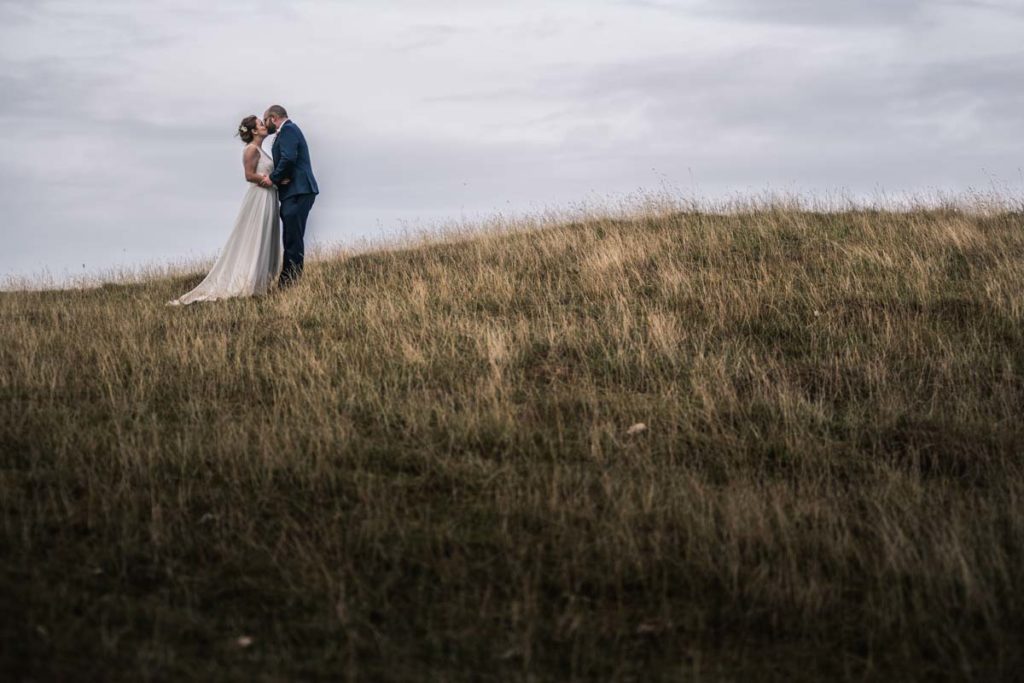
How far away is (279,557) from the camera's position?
5.55 metres

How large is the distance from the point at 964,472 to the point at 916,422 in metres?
0.78

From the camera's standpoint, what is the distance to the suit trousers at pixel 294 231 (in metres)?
14.8

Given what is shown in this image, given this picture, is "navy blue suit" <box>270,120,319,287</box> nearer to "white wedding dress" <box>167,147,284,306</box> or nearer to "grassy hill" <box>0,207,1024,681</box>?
"white wedding dress" <box>167,147,284,306</box>

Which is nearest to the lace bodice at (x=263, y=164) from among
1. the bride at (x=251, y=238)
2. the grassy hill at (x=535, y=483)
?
the bride at (x=251, y=238)

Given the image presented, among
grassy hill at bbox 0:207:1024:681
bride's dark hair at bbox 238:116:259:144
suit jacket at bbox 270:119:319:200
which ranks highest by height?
bride's dark hair at bbox 238:116:259:144

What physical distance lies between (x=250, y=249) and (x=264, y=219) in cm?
49

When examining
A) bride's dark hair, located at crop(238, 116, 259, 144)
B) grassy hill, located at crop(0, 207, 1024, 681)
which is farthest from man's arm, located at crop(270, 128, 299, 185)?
grassy hill, located at crop(0, 207, 1024, 681)

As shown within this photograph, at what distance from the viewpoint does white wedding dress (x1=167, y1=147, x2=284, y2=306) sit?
1494cm

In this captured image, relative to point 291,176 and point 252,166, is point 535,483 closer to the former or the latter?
point 291,176

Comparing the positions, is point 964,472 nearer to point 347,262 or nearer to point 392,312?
point 392,312

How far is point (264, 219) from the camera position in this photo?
15039 millimetres

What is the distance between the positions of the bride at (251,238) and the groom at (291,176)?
0.71 ft

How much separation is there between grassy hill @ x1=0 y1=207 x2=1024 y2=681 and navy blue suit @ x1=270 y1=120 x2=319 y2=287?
2071 mm

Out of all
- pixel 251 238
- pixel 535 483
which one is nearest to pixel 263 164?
pixel 251 238
